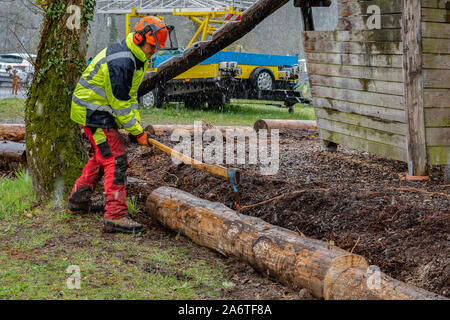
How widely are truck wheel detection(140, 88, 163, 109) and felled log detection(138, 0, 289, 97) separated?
336 inches

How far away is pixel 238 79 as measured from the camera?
48.9ft

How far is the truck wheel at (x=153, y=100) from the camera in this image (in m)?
16.7

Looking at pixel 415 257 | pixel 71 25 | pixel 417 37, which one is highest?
pixel 71 25

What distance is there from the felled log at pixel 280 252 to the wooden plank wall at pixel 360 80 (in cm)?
301

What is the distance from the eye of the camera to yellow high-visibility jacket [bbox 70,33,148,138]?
187 inches

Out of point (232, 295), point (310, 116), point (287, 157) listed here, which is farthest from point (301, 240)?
point (310, 116)

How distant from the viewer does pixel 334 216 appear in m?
4.95

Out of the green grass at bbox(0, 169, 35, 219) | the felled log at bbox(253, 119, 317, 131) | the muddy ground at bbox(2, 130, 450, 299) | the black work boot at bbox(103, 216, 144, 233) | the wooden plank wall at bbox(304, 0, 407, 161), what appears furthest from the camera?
the felled log at bbox(253, 119, 317, 131)

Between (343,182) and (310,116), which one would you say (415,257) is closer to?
(343,182)

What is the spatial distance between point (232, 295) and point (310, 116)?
12709mm

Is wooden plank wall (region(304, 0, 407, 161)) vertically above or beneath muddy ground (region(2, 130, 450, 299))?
above

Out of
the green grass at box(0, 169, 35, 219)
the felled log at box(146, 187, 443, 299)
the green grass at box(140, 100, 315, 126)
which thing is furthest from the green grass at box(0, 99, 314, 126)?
the felled log at box(146, 187, 443, 299)

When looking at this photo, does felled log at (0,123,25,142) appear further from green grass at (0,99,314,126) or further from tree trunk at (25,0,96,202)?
tree trunk at (25,0,96,202)
